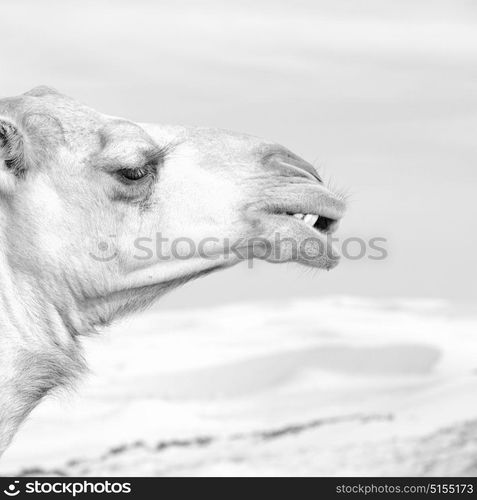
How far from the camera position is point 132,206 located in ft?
16.5

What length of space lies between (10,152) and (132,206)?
0.65 meters

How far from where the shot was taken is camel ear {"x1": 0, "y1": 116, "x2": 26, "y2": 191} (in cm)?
484

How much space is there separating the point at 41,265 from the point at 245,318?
18621mm

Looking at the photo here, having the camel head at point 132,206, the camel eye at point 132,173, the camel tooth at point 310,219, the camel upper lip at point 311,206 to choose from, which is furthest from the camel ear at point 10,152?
the camel tooth at point 310,219

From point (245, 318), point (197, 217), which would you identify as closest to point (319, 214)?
point (197, 217)

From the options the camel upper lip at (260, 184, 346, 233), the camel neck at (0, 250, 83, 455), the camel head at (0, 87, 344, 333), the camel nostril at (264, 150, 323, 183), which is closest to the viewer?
the camel neck at (0, 250, 83, 455)

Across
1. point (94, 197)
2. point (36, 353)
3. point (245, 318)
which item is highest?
point (94, 197)

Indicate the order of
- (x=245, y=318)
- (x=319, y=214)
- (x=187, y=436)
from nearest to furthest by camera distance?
(x=319, y=214) → (x=187, y=436) → (x=245, y=318)

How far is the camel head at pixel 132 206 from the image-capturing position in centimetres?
490

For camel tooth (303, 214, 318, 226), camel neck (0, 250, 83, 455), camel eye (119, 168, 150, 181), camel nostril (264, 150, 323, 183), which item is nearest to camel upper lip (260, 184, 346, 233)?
camel tooth (303, 214, 318, 226)

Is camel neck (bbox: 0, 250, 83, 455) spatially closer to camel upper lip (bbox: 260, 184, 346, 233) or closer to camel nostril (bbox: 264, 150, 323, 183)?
camel upper lip (bbox: 260, 184, 346, 233)

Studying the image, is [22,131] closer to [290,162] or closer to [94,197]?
[94,197]

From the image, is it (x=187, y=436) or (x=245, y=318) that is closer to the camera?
(x=187, y=436)

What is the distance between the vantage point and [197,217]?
507cm
